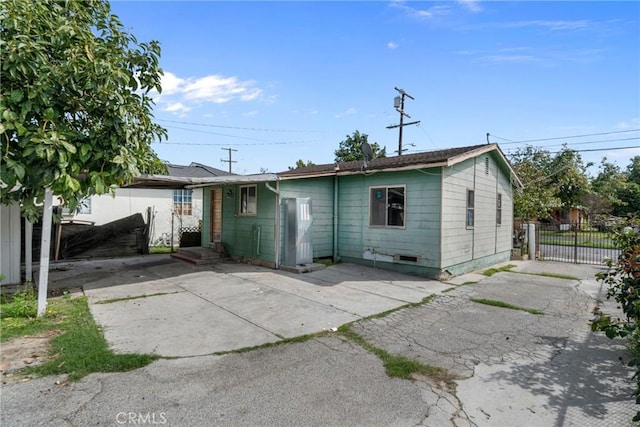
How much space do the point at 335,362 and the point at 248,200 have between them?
768cm

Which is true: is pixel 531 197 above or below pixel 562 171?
below

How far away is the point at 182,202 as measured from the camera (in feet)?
56.4

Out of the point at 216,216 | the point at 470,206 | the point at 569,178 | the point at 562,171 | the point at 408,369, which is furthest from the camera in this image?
the point at 562,171

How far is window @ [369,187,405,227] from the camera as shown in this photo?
9.18 meters

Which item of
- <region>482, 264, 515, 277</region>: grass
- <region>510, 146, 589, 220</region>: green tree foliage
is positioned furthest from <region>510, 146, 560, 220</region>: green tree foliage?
<region>482, 264, 515, 277</region>: grass

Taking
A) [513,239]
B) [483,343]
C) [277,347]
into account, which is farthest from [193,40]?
[513,239]

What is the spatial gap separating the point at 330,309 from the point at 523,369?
2978 mm

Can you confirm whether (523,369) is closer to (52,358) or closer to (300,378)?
(300,378)

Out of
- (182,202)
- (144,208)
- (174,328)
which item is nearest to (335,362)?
(174,328)

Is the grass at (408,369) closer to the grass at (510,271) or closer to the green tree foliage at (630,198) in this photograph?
the grass at (510,271)

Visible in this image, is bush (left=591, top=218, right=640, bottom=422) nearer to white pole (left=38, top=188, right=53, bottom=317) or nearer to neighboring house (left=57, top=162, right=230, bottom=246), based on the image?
white pole (left=38, top=188, right=53, bottom=317)

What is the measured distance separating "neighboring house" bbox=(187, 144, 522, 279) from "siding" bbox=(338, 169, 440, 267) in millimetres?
26

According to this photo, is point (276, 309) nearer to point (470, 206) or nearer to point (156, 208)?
point (470, 206)

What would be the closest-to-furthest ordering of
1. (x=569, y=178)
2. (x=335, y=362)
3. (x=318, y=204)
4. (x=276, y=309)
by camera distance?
(x=335, y=362) < (x=276, y=309) < (x=318, y=204) < (x=569, y=178)
